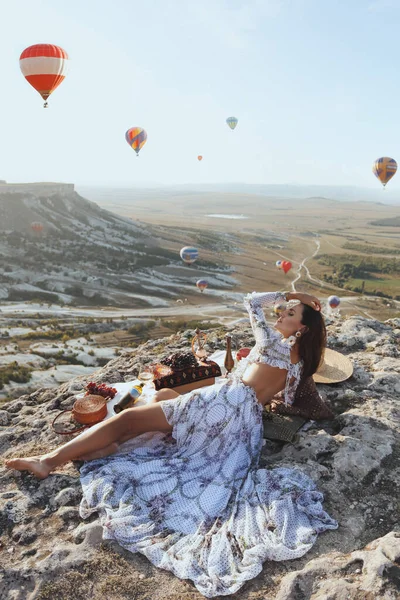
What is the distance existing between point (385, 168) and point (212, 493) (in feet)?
181

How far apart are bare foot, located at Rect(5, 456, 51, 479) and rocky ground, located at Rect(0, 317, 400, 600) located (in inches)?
3.4

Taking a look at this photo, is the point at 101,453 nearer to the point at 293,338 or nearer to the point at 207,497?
the point at 207,497

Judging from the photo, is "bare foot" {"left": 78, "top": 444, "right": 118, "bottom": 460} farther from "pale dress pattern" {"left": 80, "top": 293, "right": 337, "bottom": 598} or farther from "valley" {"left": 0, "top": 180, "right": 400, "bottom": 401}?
"valley" {"left": 0, "top": 180, "right": 400, "bottom": 401}

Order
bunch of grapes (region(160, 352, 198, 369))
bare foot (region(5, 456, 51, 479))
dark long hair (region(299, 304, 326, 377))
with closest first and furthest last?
1. bare foot (region(5, 456, 51, 479))
2. dark long hair (region(299, 304, 326, 377))
3. bunch of grapes (region(160, 352, 198, 369))

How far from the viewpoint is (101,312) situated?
3916 centimetres

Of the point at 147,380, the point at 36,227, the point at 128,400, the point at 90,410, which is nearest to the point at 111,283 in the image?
the point at 36,227

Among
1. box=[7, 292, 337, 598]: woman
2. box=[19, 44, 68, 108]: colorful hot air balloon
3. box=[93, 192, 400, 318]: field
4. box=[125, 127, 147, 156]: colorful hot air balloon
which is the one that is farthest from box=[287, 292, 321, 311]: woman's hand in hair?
box=[125, 127, 147, 156]: colorful hot air balloon

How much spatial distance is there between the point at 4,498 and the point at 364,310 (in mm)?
46778

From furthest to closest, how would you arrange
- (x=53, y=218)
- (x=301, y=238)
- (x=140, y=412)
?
(x=301, y=238) < (x=53, y=218) < (x=140, y=412)

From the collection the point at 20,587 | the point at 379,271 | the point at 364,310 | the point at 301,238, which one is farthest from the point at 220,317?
the point at 301,238

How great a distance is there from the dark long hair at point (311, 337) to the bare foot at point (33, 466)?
2993 mm

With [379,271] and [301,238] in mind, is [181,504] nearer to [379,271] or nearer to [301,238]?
[379,271]

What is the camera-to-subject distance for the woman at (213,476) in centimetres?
348

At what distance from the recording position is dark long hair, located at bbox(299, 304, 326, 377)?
5.00 metres
